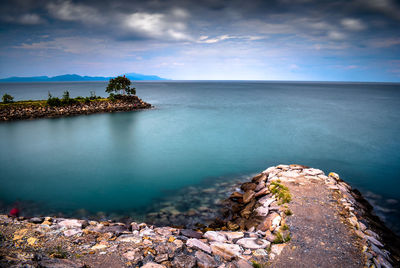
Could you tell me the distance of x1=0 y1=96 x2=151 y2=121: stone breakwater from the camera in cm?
3334

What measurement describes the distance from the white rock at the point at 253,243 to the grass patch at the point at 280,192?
2785 millimetres

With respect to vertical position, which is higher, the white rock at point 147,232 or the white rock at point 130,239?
the white rock at point 130,239

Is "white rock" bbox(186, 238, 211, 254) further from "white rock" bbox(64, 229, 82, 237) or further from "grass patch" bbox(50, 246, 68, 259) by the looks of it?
"white rock" bbox(64, 229, 82, 237)

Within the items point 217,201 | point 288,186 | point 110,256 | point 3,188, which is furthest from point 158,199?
point 3,188

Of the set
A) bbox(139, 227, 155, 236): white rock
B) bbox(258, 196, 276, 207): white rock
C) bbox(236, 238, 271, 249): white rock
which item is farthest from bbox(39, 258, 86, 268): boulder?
bbox(258, 196, 276, 207): white rock

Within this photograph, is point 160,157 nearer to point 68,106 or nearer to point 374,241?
point 374,241

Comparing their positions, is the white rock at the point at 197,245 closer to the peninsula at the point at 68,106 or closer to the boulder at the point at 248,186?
the boulder at the point at 248,186

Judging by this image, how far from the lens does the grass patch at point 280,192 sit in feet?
31.0

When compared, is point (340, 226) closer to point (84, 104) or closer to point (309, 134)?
point (309, 134)

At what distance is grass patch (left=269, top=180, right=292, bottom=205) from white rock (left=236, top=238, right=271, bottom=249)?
278 cm

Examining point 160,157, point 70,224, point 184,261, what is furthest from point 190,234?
point 160,157

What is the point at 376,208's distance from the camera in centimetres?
1122

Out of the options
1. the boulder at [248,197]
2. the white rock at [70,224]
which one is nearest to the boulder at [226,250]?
the boulder at [248,197]

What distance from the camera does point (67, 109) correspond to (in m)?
38.6
